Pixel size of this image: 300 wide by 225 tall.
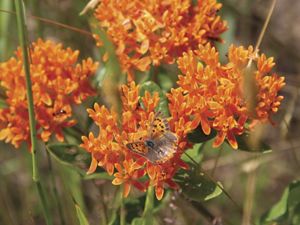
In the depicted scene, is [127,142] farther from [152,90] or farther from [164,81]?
[164,81]

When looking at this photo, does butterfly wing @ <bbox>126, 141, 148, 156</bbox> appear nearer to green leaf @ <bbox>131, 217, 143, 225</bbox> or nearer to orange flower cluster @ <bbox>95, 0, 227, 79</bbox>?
green leaf @ <bbox>131, 217, 143, 225</bbox>

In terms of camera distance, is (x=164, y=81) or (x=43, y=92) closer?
(x=43, y=92)

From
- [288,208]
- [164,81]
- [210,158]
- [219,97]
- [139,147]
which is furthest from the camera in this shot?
[210,158]

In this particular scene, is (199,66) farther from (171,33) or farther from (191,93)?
(171,33)

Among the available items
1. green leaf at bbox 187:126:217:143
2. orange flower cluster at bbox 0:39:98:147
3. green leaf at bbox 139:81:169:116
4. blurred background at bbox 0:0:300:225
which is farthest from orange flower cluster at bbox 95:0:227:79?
blurred background at bbox 0:0:300:225

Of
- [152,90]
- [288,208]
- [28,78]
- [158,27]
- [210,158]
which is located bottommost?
[288,208]

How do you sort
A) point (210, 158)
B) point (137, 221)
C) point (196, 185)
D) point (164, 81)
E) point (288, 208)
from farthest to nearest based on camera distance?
point (210, 158), point (164, 81), point (288, 208), point (137, 221), point (196, 185)

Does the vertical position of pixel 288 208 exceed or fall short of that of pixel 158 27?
it falls short

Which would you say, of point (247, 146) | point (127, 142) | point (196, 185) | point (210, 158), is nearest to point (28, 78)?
point (127, 142)

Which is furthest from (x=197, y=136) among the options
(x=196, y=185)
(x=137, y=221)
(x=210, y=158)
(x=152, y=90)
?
(x=210, y=158)
